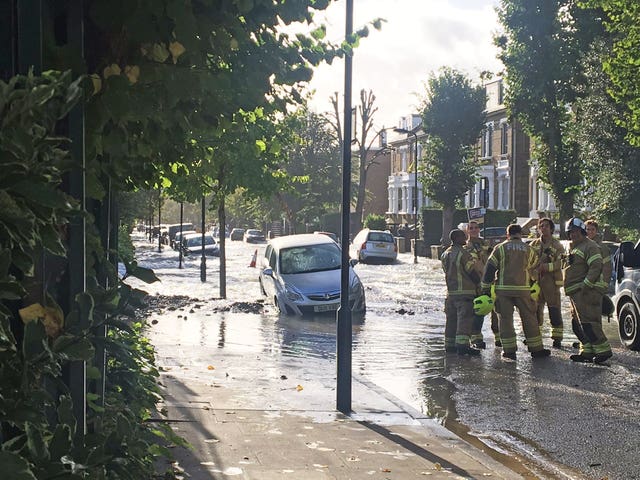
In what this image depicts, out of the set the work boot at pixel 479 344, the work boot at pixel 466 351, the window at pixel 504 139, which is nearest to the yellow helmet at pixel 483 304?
the work boot at pixel 466 351

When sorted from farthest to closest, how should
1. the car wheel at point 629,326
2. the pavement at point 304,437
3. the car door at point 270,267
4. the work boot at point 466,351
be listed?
the car door at point 270,267, the car wheel at point 629,326, the work boot at point 466,351, the pavement at point 304,437

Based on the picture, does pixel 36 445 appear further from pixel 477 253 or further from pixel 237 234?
pixel 237 234

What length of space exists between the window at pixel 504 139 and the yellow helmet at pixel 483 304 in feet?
174

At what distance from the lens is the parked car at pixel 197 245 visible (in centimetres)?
5581

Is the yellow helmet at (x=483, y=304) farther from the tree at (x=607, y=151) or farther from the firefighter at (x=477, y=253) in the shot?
the tree at (x=607, y=151)

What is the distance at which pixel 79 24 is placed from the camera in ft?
11.2

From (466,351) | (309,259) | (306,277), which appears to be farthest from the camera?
(309,259)

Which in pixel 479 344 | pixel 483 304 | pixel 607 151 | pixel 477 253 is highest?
pixel 607 151

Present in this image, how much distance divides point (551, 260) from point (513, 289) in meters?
1.75

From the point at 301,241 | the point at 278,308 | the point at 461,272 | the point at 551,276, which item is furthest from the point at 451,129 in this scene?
the point at 461,272

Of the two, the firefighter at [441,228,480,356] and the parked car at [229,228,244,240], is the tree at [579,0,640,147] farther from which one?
the parked car at [229,228,244,240]

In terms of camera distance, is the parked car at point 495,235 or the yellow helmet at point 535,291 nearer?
the yellow helmet at point 535,291

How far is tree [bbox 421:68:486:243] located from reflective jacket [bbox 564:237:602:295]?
4375cm

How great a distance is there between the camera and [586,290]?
13.3m
